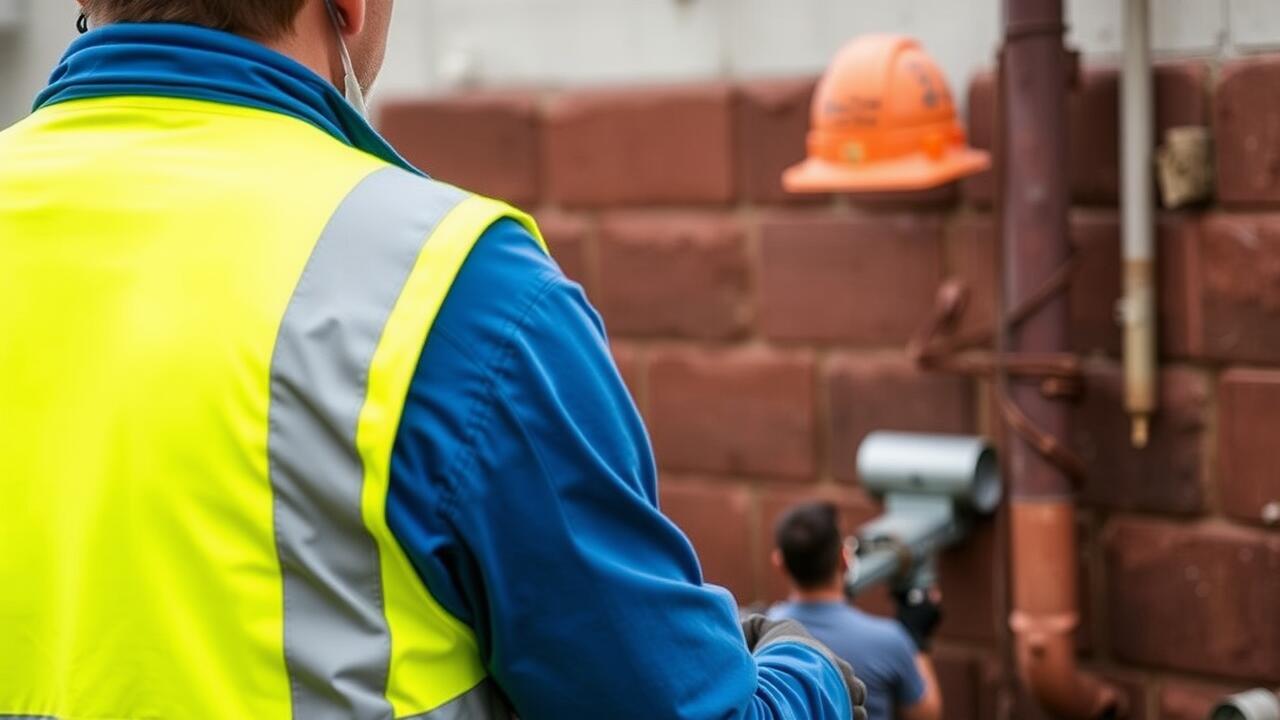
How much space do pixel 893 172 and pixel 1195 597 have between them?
4.31ft

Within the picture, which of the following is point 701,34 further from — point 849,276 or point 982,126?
point 982,126

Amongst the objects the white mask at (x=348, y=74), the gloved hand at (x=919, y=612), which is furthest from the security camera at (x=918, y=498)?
the white mask at (x=348, y=74)

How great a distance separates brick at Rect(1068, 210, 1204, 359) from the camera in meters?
4.58

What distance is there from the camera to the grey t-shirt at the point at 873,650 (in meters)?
4.69

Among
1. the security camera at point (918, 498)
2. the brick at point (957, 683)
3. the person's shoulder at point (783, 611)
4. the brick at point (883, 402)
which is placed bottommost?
the brick at point (957, 683)

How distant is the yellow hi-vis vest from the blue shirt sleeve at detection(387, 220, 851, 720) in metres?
0.02

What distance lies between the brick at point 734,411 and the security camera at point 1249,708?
154 cm

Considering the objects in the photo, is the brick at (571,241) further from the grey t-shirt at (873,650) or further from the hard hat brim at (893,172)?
the grey t-shirt at (873,650)

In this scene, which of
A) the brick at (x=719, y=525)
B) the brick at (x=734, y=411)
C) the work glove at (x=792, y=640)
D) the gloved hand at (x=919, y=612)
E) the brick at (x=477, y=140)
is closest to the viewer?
the work glove at (x=792, y=640)

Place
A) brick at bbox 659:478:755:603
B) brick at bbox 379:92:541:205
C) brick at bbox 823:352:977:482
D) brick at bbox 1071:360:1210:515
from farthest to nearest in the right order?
brick at bbox 379:92:541:205 → brick at bbox 659:478:755:603 → brick at bbox 823:352:977:482 → brick at bbox 1071:360:1210:515

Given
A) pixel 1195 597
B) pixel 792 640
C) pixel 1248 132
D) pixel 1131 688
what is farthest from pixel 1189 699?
pixel 792 640

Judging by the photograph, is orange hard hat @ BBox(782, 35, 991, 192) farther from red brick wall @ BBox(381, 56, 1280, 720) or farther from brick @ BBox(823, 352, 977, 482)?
brick @ BBox(823, 352, 977, 482)

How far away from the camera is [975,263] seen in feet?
16.4

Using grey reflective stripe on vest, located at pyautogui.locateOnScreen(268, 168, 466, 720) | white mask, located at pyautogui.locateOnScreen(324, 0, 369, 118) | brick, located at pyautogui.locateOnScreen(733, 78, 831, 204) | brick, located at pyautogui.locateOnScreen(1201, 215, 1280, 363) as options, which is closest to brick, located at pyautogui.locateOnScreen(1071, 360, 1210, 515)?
brick, located at pyautogui.locateOnScreen(1201, 215, 1280, 363)
